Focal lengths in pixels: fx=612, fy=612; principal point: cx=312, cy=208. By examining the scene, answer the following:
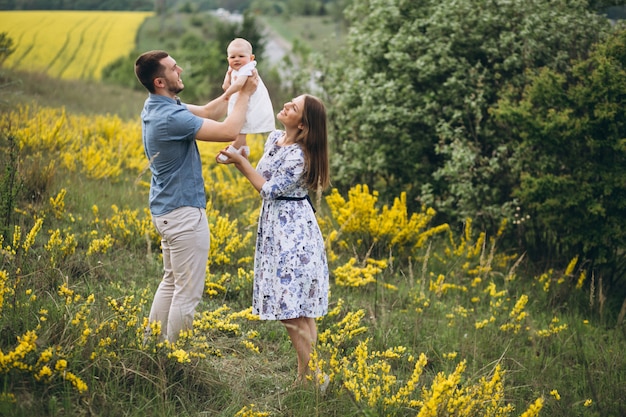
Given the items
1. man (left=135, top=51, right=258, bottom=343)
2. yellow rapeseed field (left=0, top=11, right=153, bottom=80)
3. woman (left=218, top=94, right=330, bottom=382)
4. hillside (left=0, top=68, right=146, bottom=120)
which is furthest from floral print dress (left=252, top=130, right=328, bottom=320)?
yellow rapeseed field (left=0, top=11, right=153, bottom=80)

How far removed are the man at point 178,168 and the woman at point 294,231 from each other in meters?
0.28

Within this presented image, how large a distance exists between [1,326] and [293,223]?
1653 mm

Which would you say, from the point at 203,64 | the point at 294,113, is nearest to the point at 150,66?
the point at 294,113

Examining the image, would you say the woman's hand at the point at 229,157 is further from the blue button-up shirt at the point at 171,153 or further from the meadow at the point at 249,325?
the meadow at the point at 249,325

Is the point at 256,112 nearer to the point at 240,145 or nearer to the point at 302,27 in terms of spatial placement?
the point at 240,145

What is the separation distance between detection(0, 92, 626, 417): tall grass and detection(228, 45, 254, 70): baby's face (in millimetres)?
1463

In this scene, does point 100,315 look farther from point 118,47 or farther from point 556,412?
point 118,47

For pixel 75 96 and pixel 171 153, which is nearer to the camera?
pixel 171 153

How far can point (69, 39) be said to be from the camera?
2977cm

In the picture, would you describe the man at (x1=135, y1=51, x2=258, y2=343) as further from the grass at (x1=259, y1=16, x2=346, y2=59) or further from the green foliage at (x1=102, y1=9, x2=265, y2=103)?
the grass at (x1=259, y1=16, x2=346, y2=59)

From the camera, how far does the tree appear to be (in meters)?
6.89

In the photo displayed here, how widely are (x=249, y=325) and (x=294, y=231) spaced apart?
1462mm

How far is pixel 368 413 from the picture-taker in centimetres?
312

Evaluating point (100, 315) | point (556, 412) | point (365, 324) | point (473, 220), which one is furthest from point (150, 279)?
point (473, 220)
